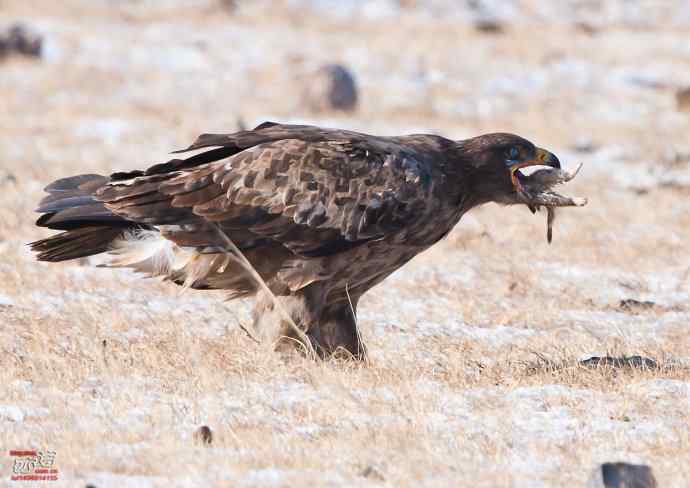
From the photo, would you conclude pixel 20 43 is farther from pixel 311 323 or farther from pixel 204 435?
pixel 204 435

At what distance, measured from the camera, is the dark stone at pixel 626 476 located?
5484 mm

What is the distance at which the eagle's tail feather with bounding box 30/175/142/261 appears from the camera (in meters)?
8.33

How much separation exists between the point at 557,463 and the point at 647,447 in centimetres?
62

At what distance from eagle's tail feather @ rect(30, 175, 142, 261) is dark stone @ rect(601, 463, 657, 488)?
382 cm

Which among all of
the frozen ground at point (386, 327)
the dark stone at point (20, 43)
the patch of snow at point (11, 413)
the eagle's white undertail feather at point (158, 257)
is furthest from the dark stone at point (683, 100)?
the patch of snow at point (11, 413)

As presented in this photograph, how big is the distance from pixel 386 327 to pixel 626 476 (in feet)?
14.9

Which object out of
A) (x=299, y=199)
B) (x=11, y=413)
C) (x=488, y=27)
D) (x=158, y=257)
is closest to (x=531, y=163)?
(x=299, y=199)

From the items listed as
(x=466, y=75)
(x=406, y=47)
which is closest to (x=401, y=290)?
(x=466, y=75)

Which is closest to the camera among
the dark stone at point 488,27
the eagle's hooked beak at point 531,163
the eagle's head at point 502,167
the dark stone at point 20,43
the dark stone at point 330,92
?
the eagle's head at point 502,167

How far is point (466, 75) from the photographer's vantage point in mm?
→ 27266

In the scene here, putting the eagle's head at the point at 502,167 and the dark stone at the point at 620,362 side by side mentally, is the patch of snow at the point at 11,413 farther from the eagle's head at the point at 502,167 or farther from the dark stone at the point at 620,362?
the dark stone at the point at 620,362

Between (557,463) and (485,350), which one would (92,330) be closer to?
(485,350)

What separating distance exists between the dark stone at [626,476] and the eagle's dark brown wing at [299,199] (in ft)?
9.53

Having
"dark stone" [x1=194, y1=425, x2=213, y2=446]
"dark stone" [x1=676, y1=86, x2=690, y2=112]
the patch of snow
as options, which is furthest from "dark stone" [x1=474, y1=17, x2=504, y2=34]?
"dark stone" [x1=194, y1=425, x2=213, y2=446]
